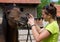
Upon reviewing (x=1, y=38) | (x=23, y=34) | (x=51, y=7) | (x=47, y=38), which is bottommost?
(x=23, y=34)

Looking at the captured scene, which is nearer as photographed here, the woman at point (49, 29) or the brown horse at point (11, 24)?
the woman at point (49, 29)

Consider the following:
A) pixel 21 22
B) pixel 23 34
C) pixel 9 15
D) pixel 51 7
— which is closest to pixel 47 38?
pixel 51 7

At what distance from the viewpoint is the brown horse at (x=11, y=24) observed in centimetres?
294

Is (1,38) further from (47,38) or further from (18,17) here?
(47,38)

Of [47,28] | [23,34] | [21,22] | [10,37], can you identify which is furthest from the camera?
[23,34]

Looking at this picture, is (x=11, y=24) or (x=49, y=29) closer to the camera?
(x=49, y=29)

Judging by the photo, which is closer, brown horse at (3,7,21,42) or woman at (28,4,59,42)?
woman at (28,4,59,42)

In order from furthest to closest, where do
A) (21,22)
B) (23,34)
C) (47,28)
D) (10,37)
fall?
(23,34), (10,37), (21,22), (47,28)

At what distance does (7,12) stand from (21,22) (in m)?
0.26

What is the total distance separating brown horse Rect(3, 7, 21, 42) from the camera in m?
2.94

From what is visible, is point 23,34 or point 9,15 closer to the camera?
point 9,15

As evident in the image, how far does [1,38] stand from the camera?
9.89 feet

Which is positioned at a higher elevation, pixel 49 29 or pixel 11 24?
pixel 49 29

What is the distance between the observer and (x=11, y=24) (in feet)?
9.62
